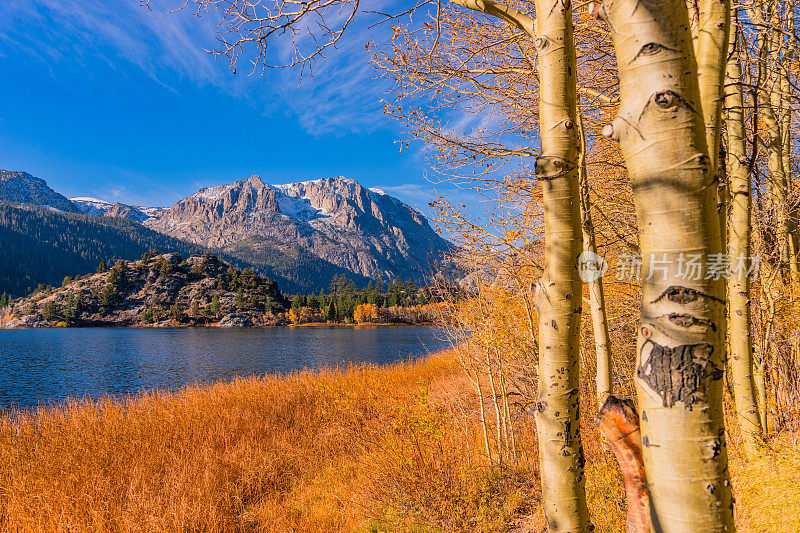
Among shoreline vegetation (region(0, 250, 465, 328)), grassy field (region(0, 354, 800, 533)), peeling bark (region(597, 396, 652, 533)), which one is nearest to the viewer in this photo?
peeling bark (region(597, 396, 652, 533))

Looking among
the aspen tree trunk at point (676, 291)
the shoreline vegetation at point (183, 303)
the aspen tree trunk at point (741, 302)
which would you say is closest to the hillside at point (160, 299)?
A: the shoreline vegetation at point (183, 303)

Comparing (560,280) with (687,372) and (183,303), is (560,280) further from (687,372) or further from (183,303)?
(183,303)

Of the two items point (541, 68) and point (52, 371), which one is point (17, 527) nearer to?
point (541, 68)

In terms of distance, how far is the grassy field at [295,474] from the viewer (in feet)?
13.8

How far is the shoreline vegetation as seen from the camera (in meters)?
98.6

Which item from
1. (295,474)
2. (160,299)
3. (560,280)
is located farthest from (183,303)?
(560,280)

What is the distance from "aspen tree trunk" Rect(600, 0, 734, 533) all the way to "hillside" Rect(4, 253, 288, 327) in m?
103

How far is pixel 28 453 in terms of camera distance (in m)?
8.47

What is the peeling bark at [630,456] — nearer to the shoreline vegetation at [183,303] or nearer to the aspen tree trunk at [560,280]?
the aspen tree trunk at [560,280]

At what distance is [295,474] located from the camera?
7312mm

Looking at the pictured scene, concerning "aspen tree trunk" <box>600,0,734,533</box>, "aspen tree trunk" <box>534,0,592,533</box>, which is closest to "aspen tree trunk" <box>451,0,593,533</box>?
"aspen tree trunk" <box>534,0,592,533</box>

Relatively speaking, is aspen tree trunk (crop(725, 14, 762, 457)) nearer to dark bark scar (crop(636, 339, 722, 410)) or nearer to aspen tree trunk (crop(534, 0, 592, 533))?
aspen tree trunk (crop(534, 0, 592, 533))

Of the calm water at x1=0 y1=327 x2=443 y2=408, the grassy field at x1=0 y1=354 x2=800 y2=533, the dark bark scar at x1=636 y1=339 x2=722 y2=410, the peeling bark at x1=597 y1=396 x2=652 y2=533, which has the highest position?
the dark bark scar at x1=636 y1=339 x2=722 y2=410

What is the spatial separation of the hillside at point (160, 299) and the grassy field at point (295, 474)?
9313 cm
